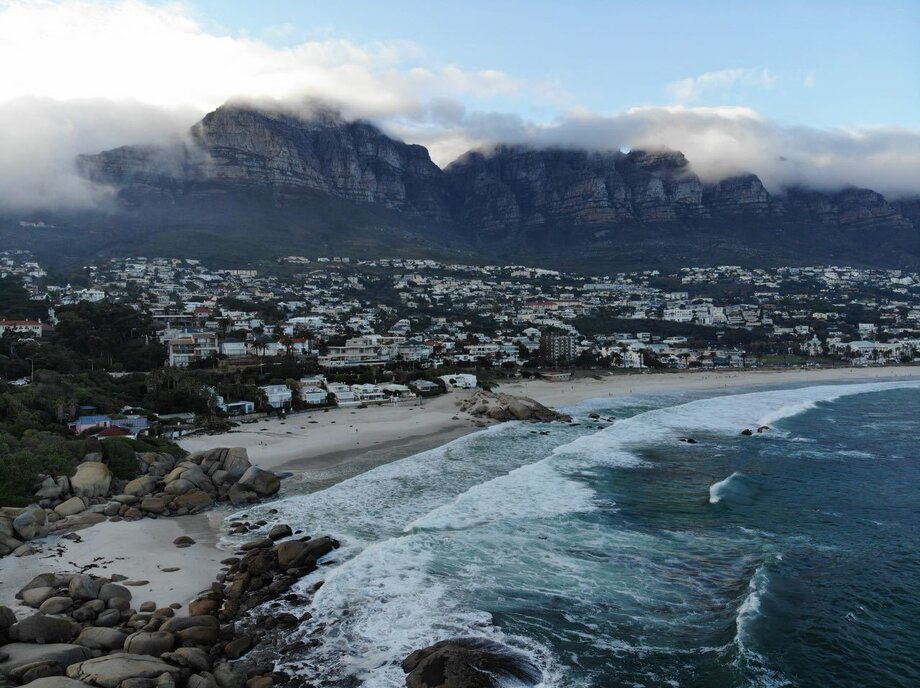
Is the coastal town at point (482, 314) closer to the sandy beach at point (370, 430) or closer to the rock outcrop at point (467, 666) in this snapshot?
the sandy beach at point (370, 430)

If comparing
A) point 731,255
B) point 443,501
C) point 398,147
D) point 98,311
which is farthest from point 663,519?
point 398,147

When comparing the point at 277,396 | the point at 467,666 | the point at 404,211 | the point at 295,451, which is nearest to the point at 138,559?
the point at 467,666

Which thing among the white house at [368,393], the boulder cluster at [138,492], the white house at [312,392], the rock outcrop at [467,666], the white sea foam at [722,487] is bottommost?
the white house at [368,393]

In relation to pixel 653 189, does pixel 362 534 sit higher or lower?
lower

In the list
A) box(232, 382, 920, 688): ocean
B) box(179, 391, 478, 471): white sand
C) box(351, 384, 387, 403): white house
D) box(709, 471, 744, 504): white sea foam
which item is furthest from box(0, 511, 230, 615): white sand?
box(351, 384, 387, 403): white house

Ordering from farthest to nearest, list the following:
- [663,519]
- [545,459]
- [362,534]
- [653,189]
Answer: [653,189] → [545,459] → [663,519] → [362,534]

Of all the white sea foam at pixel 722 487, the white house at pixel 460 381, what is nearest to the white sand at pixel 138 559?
the white sea foam at pixel 722 487

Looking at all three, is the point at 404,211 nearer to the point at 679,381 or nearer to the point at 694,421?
the point at 679,381

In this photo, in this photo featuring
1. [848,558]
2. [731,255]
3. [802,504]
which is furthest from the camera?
[731,255]

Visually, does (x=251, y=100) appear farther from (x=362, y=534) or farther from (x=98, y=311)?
(x=362, y=534)
